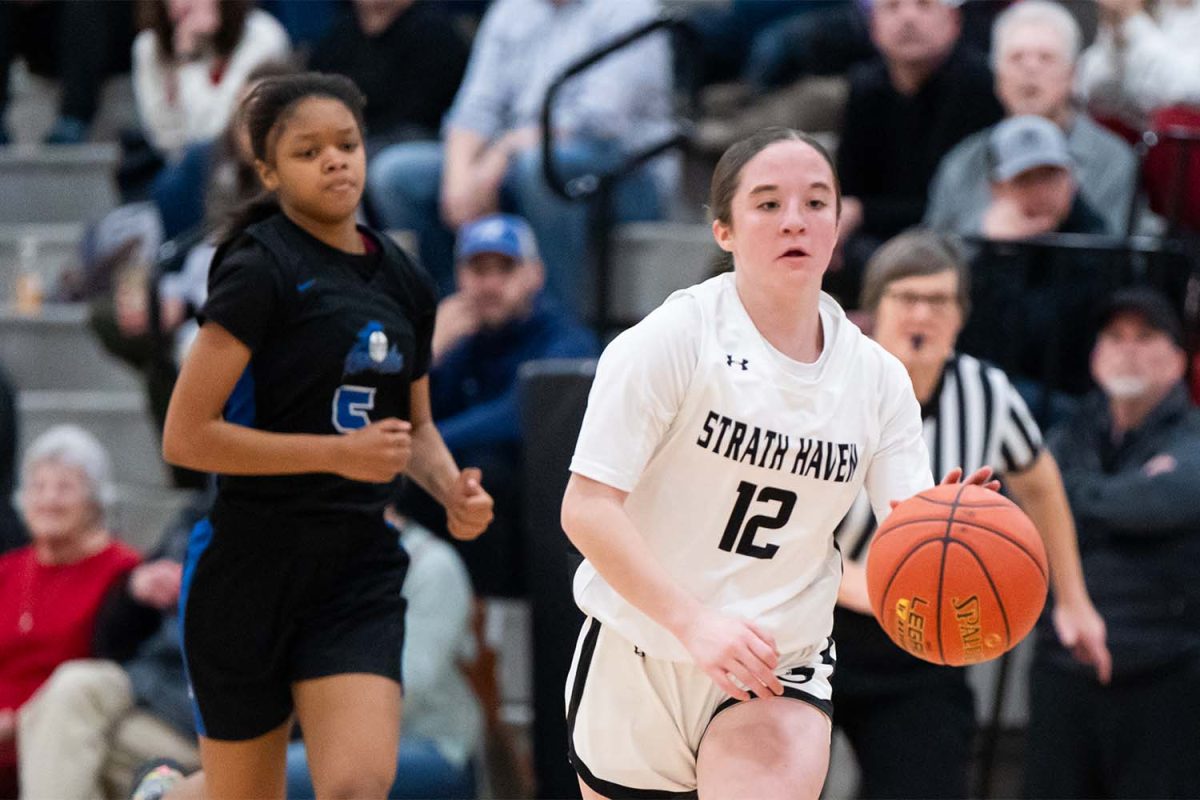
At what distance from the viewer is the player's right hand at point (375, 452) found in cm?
353

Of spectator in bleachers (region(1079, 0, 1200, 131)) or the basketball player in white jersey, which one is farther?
spectator in bleachers (region(1079, 0, 1200, 131))

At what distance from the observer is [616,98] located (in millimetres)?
7074

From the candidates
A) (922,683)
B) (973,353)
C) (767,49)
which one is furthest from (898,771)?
(767,49)

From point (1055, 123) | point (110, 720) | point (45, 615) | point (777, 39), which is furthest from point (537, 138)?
point (110, 720)

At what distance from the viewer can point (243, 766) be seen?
365cm

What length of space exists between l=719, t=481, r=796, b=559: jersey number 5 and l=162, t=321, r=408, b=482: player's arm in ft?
2.60

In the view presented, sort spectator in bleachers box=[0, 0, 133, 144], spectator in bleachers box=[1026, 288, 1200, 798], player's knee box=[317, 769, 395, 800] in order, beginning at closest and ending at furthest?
1. player's knee box=[317, 769, 395, 800]
2. spectator in bleachers box=[1026, 288, 1200, 798]
3. spectator in bleachers box=[0, 0, 133, 144]

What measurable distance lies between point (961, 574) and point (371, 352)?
4.26 ft

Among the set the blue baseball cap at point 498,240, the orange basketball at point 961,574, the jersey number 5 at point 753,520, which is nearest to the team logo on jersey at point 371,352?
the jersey number 5 at point 753,520

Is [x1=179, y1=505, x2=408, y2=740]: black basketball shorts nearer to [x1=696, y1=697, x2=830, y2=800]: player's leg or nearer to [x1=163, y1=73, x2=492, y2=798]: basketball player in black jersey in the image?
[x1=163, y1=73, x2=492, y2=798]: basketball player in black jersey

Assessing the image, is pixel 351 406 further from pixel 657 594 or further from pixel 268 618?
pixel 657 594

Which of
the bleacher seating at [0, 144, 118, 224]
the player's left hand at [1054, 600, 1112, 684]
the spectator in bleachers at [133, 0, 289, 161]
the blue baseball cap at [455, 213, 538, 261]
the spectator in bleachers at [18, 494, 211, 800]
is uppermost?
the spectator in bleachers at [133, 0, 289, 161]

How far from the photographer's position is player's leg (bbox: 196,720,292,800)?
365 cm

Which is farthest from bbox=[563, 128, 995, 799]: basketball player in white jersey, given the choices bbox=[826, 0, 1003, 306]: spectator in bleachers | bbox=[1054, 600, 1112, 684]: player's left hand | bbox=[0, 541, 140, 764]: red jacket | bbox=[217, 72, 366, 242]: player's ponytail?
bbox=[0, 541, 140, 764]: red jacket
